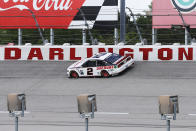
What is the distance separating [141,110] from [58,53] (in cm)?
1080

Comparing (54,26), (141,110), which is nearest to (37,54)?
(54,26)

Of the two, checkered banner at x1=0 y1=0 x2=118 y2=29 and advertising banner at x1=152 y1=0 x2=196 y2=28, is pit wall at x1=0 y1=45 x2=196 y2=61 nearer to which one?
checkered banner at x1=0 y1=0 x2=118 y2=29

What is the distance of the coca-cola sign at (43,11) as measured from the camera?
35500 millimetres

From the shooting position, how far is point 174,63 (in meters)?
26.9

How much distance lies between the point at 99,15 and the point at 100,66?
30.3 feet

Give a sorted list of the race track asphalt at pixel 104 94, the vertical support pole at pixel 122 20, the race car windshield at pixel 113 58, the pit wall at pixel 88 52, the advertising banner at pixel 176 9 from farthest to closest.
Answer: the advertising banner at pixel 176 9, the vertical support pole at pixel 122 20, the pit wall at pixel 88 52, the race car windshield at pixel 113 58, the race track asphalt at pixel 104 94

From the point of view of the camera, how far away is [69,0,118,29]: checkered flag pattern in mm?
34409

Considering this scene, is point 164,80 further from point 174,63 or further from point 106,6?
point 106,6

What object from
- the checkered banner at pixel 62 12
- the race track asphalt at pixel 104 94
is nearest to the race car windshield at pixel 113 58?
the race track asphalt at pixel 104 94

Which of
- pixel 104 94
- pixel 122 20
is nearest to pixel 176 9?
pixel 122 20

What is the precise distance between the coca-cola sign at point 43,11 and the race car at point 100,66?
9169 millimetres

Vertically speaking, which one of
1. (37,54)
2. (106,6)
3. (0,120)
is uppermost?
(106,6)

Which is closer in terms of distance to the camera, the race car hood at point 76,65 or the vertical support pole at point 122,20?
the race car hood at point 76,65

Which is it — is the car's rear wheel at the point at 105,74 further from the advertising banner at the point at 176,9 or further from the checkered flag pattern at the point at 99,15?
the checkered flag pattern at the point at 99,15
